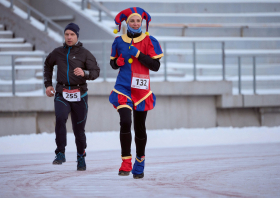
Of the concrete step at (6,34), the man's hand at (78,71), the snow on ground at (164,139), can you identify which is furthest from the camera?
the concrete step at (6,34)

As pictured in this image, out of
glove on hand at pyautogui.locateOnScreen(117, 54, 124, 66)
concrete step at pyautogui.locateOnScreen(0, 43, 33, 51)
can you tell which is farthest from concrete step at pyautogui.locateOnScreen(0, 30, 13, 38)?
glove on hand at pyautogui.locateOnScreen(117, 54, 124, 66)

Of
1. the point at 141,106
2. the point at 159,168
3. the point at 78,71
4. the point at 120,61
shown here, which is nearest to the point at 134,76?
the point at 120,61

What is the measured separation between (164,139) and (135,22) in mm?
4774

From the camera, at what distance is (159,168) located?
552 centimetres

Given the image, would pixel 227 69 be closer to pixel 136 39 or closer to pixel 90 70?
pixel 90 70

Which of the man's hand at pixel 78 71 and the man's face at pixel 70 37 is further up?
the man's face at pixel 70 37

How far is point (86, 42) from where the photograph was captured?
412 inches

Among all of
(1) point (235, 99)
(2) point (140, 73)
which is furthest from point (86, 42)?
(2) point (140, 73)

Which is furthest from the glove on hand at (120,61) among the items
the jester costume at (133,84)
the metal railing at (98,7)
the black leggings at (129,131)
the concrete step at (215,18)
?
the concrete step at (215,18)

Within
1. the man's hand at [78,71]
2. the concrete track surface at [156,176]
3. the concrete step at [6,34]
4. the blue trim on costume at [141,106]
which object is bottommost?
the concrete track surface at [156,176]

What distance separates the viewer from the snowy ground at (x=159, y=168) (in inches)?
159

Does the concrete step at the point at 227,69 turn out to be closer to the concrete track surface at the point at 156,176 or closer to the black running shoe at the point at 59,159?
the concrete track surface at the point at 156,176

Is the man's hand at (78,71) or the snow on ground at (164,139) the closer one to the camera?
the man's hand at (78,71)

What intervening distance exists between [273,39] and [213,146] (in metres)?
7.49
